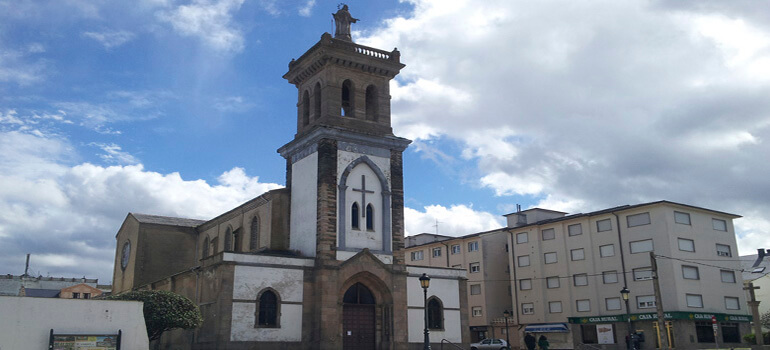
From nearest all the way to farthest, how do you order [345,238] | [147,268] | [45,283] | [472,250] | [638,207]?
[345,238] → [147,268] → [638,207] → [472,250] → [45,283]

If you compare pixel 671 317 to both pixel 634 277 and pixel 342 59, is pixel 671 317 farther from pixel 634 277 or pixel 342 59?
pixel 342 59

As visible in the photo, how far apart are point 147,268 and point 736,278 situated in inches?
1718

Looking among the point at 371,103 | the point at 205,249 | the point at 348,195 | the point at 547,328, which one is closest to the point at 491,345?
the point at 547,328

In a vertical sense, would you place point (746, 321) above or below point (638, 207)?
below

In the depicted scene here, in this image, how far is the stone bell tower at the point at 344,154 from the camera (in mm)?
36375

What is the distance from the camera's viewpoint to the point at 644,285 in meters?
50.0

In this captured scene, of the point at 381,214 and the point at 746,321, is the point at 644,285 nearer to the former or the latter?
the point at 746,321

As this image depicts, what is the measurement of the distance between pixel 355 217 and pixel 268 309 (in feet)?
23.0

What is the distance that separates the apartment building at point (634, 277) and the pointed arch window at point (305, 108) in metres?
24.7

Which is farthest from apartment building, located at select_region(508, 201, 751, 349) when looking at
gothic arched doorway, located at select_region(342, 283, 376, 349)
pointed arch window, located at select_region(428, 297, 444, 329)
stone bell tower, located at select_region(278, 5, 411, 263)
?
stone bell tower, located at select_region(278, 5, 411, 263)

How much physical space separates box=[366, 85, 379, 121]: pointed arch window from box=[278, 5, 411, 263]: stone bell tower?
6cm

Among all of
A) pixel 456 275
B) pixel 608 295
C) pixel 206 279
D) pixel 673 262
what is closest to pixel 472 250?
pixel 608 295

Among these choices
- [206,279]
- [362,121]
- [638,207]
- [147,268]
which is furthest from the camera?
[638,207]

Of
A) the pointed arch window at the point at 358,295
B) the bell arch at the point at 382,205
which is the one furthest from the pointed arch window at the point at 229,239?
the pointed arch window at the point at 358,295
